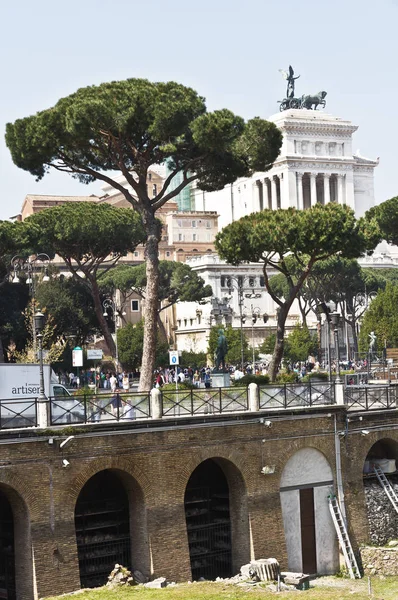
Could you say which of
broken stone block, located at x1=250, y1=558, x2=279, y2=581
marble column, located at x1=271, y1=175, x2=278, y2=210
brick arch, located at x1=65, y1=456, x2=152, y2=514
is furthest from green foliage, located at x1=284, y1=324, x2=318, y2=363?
marble column, located at x1=271, y1=175, x2=278, y2=210

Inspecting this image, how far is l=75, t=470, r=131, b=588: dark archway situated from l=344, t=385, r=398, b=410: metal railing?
776cm

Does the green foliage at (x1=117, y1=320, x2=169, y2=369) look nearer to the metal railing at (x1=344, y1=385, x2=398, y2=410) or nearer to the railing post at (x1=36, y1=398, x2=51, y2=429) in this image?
the metal railing at (x1=344, y1=385, x2=398, y2=410)

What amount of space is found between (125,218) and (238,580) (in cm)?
4184

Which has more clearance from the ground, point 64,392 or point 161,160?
point 161,160

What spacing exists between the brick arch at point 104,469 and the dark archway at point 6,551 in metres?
1.86

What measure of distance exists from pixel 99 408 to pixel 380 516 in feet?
33.0

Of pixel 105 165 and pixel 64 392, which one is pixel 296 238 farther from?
pixel 64 392

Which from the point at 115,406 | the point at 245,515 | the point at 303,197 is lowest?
the point at 245,515

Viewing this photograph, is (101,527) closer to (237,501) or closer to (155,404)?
(155,404)

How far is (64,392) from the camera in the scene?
1229 inches

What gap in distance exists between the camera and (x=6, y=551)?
83.9 ft

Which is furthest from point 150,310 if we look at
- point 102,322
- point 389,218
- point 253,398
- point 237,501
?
point 389,218

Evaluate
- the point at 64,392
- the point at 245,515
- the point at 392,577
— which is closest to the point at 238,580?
the point at 245,515

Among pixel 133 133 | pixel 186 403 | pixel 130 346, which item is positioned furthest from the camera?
pixel 130 346
